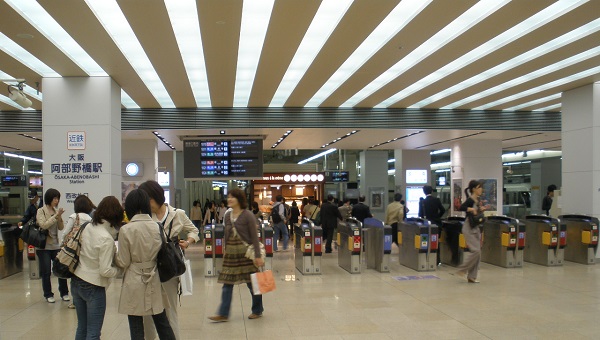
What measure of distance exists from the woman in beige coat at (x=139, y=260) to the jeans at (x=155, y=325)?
0.08m

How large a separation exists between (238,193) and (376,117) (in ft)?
25.5

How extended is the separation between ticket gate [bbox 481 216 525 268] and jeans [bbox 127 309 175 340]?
7.79 meters

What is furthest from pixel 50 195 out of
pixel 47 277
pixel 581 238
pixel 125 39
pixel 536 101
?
pixel 536 101

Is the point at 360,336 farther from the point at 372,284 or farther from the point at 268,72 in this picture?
the point at 268,72

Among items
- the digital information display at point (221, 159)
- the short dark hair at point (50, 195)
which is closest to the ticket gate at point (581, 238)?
the digital information display at point (221, 159)

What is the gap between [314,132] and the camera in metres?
13.9

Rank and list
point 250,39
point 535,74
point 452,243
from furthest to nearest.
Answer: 1. point 452,243
2. point 535,74
3. point 250,39

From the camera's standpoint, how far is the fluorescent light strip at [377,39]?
21.8ft

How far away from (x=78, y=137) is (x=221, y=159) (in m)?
4.74

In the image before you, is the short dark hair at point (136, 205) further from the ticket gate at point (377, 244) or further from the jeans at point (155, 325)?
the ticket gate at point (377, 244)

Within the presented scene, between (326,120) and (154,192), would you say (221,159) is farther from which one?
(154,192)

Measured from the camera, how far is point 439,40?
809cm

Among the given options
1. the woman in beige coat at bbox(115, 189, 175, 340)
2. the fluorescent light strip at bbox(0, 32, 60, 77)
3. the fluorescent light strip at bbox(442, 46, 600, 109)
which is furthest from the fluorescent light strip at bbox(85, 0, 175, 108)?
the fluorescent light strip at bbox(442, 46, 600, 109)

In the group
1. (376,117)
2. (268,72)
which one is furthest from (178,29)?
(376,117)
